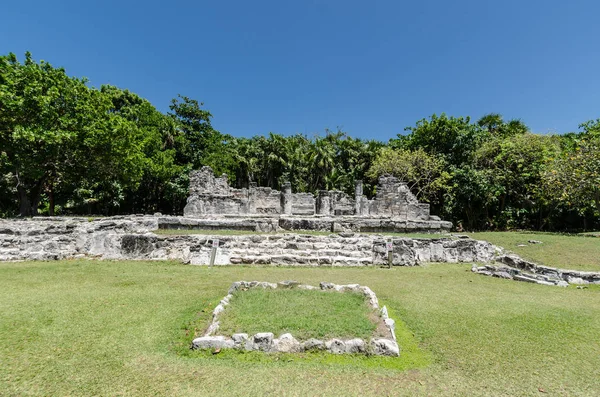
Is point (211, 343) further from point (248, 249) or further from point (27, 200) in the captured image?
point (27, 200)

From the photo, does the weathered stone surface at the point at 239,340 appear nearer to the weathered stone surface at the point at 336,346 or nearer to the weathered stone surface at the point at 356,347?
the weathered stone surface at the point at 336,346

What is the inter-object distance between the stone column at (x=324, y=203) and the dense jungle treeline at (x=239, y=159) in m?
7.62

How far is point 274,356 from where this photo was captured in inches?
148

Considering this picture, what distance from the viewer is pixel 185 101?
30.6 m

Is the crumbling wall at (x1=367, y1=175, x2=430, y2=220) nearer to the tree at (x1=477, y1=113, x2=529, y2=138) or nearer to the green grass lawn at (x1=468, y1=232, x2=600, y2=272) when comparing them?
the green grass lawn at (x1=468, y1=232, x2=600, y2=272)

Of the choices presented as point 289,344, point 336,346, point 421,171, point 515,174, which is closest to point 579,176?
point 515,174

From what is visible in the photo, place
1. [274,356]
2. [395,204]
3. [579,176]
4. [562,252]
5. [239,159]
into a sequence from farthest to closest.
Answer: [239,159]
[395,204]
[579,176]
[562,252]
[274,356]

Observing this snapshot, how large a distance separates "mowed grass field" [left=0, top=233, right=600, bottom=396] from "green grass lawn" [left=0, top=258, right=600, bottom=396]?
2cm

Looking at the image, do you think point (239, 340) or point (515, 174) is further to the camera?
point (515, 174)

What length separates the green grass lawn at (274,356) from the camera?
10.3 feet

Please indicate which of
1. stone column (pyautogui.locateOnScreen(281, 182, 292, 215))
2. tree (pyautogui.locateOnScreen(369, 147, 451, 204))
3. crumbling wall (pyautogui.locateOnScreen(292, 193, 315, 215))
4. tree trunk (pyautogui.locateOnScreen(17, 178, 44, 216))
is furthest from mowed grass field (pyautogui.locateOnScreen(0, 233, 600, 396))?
tree (pyautogui.locateOnScreen(369, 147, 451, 204))

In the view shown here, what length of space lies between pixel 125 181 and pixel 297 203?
489 inches

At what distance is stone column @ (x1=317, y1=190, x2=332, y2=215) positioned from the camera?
20.7 meters

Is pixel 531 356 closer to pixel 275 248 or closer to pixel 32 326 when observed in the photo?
pixel 32 326
